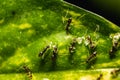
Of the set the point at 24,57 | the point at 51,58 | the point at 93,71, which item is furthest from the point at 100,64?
the point at 24,57

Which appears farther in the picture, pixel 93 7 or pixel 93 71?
pixel 93 7

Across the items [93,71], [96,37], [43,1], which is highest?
[43,1]

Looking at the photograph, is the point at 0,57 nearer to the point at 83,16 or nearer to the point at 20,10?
the point at 20,10

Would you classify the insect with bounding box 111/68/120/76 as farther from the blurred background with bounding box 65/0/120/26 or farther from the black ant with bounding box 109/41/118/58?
the blurred background with bounding box 65/0/120/26

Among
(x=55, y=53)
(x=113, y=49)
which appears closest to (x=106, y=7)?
(x=113, y=49)

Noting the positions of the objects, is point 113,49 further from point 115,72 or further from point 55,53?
point 55,53

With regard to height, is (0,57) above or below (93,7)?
below
